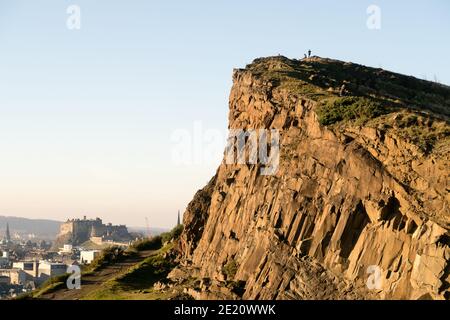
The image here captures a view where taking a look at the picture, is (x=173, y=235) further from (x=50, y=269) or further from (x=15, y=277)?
(x=15, y=277)

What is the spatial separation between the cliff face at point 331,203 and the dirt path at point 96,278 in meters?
8.04

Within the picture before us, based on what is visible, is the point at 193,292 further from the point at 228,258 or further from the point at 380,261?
the point at 380,261

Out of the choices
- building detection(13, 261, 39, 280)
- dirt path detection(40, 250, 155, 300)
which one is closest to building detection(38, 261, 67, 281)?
building detection(13, 261, 39, 280)

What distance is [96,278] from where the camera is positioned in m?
66.4

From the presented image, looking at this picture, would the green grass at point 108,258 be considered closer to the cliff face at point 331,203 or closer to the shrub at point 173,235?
the shrub at point 173,235

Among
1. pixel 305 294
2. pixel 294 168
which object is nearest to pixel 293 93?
pixel 294 168

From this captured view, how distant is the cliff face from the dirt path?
804 cm

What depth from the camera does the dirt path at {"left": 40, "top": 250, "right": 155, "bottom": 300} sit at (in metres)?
60.9

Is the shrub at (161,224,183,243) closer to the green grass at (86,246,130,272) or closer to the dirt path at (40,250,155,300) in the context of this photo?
the dirt path at (40,250,155,300)

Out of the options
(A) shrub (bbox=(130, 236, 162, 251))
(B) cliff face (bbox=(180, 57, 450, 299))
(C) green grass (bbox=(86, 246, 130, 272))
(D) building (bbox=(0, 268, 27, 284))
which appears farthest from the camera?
(D) building (bbox=(0, 268, 27, 284))

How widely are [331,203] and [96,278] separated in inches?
1102

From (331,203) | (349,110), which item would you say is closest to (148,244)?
(349,110)

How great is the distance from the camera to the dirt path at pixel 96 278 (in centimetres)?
6088

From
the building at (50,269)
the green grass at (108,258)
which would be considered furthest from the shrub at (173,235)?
the building at (50,269)
